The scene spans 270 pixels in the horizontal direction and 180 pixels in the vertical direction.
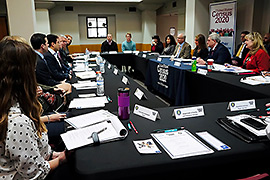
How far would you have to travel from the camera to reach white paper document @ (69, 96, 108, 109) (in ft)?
5.19

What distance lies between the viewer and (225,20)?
5.65 m

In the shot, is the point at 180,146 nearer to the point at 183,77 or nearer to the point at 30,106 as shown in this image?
the point at 30,106

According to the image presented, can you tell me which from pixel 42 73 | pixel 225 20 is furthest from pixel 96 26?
pixel 42 73

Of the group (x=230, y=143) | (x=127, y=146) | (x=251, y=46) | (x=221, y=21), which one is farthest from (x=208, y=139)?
(x=221, y=21)

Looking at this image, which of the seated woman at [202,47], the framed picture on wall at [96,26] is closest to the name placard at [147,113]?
the seated woman at [202,47]

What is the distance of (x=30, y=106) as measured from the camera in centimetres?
92

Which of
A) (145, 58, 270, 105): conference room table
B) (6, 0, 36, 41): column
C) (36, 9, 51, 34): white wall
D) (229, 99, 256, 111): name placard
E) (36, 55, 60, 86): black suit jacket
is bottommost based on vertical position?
(145, 58, 270, 105): conference room table

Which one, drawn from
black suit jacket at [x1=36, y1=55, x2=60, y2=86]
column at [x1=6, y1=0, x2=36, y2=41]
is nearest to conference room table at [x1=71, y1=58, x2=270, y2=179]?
black suit jacket at [x1=36, y1=55, x2=60, y2=86]

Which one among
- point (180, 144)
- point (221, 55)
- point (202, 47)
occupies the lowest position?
point (180, 144)

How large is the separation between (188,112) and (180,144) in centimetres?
36

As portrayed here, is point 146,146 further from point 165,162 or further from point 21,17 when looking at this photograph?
point 21,17

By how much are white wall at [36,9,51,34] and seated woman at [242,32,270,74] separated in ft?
25.6

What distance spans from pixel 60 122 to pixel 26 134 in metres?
0.92

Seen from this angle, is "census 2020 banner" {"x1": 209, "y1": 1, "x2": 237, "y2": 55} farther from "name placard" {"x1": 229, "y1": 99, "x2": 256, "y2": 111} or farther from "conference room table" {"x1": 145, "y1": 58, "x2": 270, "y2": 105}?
"name placard" {"x1": 229, "y1": 99, "x2": 256, "y2": 111}
